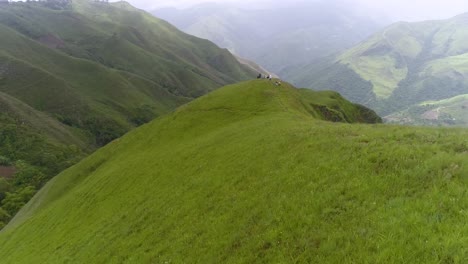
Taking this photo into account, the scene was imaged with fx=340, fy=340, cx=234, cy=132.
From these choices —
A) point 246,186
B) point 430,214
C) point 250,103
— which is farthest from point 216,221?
point 250,103

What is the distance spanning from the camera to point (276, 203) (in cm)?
2159

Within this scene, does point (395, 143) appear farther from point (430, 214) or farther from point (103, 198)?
point (103, 198)

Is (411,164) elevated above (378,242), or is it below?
above

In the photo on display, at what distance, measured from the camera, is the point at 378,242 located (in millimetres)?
14070

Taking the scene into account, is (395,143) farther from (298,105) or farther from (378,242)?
(298,105)

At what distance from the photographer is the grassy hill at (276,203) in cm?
1473

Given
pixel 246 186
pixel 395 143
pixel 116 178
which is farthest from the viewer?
pixel 116 178

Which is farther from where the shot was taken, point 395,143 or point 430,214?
point 395,143

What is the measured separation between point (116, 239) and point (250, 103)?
35888 mm

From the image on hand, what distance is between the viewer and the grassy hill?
14.7m

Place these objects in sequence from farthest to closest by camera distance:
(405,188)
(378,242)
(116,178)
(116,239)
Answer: (116,178) → (116,239) → (405,188) → (378,242)

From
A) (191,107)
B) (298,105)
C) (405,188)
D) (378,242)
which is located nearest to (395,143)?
(405,188)

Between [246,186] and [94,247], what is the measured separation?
48.7ft

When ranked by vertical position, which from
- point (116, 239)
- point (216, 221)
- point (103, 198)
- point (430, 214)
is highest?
point (430, 214)
